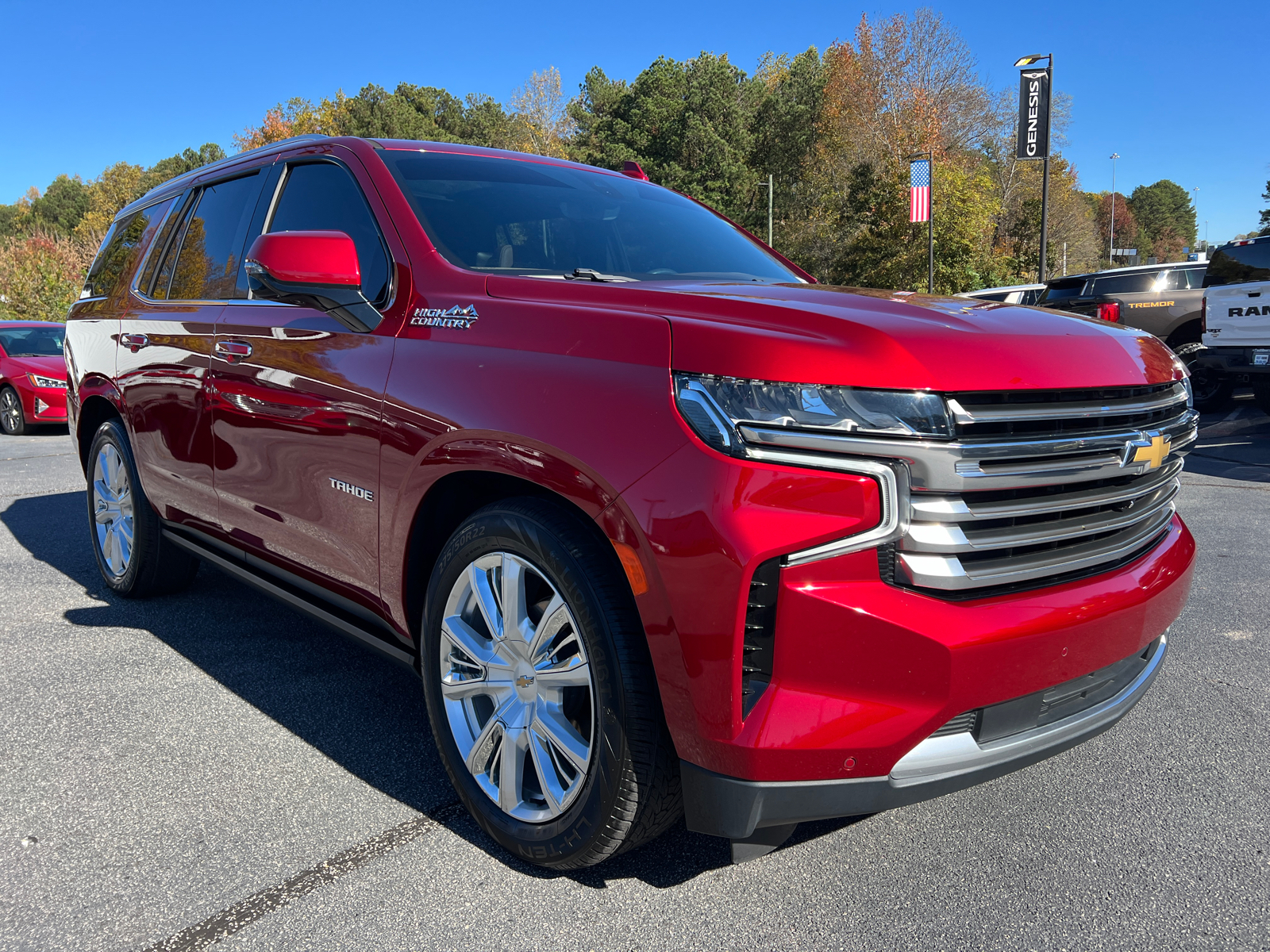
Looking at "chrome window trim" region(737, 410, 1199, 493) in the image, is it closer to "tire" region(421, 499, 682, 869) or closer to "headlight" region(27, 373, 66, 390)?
"tire" region(421, 499, 682, 869)

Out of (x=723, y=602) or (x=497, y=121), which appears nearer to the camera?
(x=723, y=602)

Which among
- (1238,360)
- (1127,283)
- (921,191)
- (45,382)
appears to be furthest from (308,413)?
(921,191)

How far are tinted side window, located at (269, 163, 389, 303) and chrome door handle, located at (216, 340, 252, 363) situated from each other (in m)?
0.46

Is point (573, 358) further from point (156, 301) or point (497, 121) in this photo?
point (497, 121)

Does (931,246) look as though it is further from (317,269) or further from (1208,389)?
(317,269)

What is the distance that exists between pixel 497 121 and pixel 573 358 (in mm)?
77171

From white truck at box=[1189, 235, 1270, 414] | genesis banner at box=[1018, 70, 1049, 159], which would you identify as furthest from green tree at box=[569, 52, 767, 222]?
white truck at box=[1189, 235, 1270, 414]

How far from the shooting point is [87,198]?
322 feet

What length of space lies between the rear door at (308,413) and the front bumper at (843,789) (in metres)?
1.29

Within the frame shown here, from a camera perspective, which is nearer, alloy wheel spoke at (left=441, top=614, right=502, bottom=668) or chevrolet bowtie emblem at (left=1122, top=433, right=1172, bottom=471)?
chevrolet bowtie emblem at (left=1122, top=433, right=1172, bottom=471)

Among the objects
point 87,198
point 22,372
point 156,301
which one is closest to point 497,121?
point 87,198

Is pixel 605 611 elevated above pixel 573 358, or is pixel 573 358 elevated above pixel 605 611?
pixel 573 358

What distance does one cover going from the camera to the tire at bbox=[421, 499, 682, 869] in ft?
6.49

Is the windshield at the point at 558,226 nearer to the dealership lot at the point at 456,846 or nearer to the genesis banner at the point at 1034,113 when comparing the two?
the dealership lot at the point at 456,846
